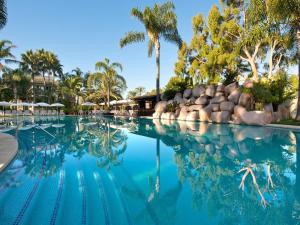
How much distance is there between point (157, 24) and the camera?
21.8 metres

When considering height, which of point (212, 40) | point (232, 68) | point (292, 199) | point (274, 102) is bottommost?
point (292, 199)

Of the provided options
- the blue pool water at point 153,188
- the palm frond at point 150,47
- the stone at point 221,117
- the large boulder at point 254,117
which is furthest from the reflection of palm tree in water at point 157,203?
the palm frond at point 150,47

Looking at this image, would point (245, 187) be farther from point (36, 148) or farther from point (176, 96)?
point (176, 96)

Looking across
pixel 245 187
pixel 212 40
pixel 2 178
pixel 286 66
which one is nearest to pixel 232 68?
pixel 212 40

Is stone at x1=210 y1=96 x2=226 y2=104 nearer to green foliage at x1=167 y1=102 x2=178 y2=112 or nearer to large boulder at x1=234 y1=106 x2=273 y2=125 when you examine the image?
large boulder at x1=234 y1=106 x2=273 y2=125

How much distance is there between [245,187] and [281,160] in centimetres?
299

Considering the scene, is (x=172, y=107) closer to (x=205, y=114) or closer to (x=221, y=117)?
(x=205, y=114)

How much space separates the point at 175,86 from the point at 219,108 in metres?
8.57

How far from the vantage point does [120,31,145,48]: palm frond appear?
2320 centimetres

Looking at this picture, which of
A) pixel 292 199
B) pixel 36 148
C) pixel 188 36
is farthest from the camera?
pixel 188 36

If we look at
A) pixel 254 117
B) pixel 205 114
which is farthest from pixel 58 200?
pixel 205 114

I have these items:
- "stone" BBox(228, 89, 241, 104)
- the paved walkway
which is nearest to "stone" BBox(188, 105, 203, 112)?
"stone" BBox(228, 89, 241, 104)

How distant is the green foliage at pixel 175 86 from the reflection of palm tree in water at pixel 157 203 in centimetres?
2198

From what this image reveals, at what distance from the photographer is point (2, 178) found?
14.7 feet
